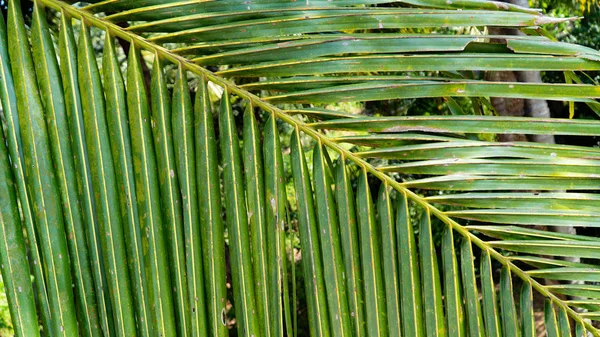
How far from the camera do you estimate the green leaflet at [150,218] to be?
31.0 inches

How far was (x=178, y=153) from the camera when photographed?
81 cm

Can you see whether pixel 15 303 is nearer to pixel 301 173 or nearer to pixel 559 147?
pixel 301 173

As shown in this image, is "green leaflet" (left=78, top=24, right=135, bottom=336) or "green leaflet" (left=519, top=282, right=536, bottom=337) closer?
"green leaflet" (left=78, top=24, right=135, bottom=336)

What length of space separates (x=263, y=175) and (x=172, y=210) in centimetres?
14

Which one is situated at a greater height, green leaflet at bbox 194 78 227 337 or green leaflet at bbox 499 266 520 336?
green leaflet at bbox 194 78 227 337

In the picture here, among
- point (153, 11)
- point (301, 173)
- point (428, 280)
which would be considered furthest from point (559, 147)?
point (153, 11)

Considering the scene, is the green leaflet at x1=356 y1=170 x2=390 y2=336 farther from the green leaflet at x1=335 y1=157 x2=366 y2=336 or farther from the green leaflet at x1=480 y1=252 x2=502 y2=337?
the green leaflet at x1=480 y1=252 x2=502 y2=337

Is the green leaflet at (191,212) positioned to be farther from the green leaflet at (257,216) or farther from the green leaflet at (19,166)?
the green leaflet at (19,166)

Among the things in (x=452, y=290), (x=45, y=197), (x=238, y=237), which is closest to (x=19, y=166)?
(x=45, y=197)

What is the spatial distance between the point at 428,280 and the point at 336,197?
0.62ft

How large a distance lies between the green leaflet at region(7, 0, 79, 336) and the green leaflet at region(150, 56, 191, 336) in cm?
13

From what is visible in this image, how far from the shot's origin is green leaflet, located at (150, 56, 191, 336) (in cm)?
80

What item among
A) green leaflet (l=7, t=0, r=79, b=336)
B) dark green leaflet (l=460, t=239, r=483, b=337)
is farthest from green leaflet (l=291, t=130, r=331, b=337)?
green leaflet (l=7, t=0, r=79, b=336)

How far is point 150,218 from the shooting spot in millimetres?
792
